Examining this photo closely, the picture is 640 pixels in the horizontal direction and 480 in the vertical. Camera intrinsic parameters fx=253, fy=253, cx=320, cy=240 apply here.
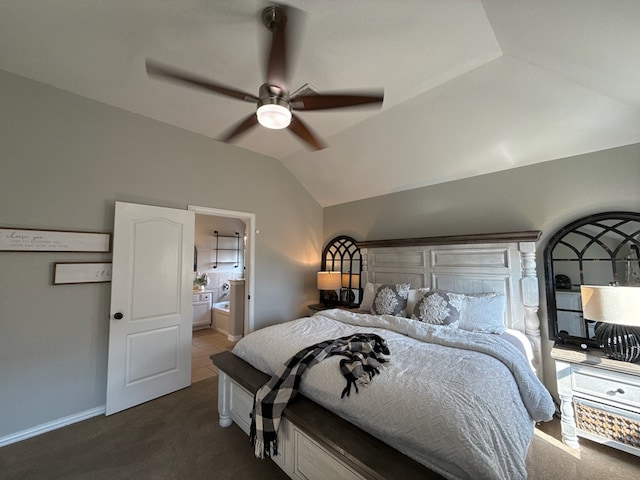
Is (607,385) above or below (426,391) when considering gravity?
below

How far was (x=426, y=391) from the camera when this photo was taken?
125 centimetres

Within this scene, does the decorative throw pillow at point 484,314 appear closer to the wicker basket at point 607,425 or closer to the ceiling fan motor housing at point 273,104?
the wicker basket at point 607,425

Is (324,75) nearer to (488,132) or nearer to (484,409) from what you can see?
(488,132)

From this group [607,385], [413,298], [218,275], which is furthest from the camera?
[218,275]

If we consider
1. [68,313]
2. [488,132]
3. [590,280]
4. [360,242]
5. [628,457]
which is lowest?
[628,457]

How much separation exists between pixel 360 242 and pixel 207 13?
121 inches

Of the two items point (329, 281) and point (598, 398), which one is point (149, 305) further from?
point (598, 398)

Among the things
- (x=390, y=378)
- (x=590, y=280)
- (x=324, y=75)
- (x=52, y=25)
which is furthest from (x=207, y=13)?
(x=590, y=280)

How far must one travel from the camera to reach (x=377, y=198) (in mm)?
3947

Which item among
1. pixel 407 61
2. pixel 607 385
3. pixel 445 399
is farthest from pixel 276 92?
pixel 607 385

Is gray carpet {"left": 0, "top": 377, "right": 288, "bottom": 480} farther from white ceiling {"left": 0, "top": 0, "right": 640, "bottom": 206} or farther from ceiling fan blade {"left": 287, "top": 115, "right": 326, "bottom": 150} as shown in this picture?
white ceiling {"left": 0, "top": 0, "right": 640, "bottom": 206}

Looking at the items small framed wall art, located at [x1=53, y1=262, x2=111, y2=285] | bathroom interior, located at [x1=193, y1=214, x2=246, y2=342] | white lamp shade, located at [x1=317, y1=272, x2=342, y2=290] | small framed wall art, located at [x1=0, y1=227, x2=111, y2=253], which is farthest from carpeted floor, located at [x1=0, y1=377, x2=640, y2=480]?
bathroom interior, located at [x1=193, y1=214, x2=246, y2=342]

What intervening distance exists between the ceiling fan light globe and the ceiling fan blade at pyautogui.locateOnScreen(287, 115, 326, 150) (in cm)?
31

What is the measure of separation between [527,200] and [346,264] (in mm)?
2540
